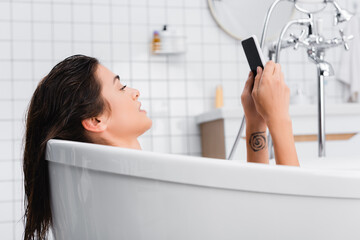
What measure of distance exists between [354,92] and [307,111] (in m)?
0.76

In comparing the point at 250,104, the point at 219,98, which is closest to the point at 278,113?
the point at 250,104

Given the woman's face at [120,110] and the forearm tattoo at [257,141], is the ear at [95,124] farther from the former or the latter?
the forearm tattoo at [257,141]

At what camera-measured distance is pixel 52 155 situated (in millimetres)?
1091

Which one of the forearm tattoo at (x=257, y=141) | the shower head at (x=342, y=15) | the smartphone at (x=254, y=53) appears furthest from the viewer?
the shower head at (x=342, y=15)

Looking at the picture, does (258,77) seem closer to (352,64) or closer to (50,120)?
(50,120)

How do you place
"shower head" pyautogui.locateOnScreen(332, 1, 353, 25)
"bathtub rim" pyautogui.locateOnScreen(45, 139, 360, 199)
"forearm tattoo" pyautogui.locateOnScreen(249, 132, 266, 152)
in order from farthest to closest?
"shower head" pyautogui.locateOnScreen(332, 1, 353, 25)
"forearm tattoo" pyautogui.locateOnScreen(249, 132, 266, 152)
"bathtub rim" pyautogui.locateOnScreen(45, 139, 360, 199)

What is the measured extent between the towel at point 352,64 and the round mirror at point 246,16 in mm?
434

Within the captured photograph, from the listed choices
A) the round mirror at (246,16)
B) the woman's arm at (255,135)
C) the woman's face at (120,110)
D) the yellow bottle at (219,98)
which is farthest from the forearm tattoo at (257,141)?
the round mirror at (246,16)

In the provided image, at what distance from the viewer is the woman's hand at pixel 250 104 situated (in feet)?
4.27

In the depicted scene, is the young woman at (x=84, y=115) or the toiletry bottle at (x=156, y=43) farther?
the toiletry bottle at (x=156, y=43)

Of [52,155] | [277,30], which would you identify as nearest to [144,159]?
[52,155]

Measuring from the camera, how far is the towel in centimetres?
304

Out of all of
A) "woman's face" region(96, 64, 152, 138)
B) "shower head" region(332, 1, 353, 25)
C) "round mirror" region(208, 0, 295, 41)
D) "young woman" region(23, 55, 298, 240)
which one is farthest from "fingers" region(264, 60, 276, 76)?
"round mirror" region(208, 0, 295, 41)

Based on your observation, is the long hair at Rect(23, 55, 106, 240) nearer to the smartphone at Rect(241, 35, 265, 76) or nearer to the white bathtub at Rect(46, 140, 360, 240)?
the white bathtub at Rect(46, 140, 360, 240)
